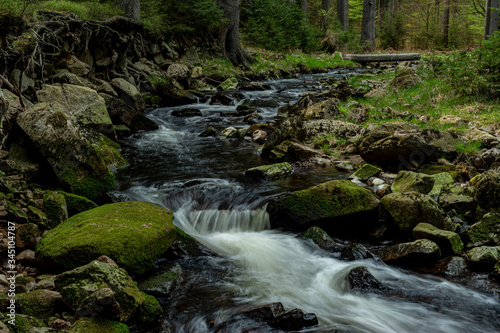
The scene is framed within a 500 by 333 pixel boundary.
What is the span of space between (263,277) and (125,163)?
5.02 meters

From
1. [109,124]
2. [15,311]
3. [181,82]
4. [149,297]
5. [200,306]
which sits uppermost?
[181,82]

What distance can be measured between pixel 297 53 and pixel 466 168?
2366 cm

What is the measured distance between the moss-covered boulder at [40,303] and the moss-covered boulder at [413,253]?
3759mm

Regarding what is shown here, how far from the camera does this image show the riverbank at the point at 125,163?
3.49m

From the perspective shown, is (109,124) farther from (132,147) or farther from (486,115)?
(486,115)

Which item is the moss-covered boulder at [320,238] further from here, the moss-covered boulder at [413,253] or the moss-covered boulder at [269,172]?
the moss-covered boulder at [269,172]

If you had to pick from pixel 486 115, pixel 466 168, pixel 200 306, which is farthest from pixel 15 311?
pixel 486 115

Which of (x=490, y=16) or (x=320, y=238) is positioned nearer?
(x=320, y=238)

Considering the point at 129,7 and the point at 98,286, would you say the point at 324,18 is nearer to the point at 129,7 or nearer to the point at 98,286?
the point at 129,7

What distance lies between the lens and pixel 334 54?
30625 millimetres

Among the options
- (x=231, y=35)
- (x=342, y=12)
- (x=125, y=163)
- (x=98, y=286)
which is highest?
(x=342, y=12)

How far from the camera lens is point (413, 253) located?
4598 mm

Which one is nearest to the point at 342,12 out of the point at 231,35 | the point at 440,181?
the point at 231,35

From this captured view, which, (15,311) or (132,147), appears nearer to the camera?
(15,311)
